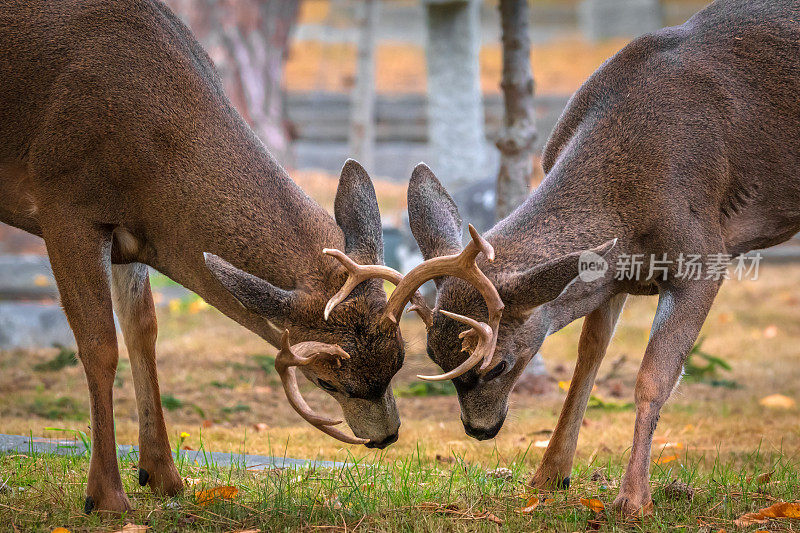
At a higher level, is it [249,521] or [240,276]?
[240,276]

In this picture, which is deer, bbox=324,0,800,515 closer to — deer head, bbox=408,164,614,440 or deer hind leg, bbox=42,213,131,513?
deer head, bbox=408,164,614,440

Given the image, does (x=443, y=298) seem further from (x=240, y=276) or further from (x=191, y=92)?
(x=191, y=92)

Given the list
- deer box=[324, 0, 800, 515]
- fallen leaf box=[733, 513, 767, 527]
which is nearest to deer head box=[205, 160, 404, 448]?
deer box=[324, 0, 800, 515]

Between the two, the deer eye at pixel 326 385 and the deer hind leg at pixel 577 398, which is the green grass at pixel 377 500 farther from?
the deer eye at pixel 326 385

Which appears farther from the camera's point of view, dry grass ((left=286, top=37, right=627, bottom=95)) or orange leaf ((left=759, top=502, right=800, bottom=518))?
dry grass ((left=286, top=37, right=627, bottom=95))

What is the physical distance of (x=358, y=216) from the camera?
15.6 feet

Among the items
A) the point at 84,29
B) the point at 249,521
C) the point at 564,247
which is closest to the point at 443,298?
the point at 564,247

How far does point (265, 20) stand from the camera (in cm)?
1655

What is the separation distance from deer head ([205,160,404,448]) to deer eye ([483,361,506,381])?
0.49 meters

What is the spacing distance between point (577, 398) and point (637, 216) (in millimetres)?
1121

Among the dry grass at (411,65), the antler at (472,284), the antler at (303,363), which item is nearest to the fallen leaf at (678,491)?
the antler at (472,284)

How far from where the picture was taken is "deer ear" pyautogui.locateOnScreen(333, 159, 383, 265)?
4.70 metres

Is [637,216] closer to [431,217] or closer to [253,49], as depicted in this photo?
[431,217]

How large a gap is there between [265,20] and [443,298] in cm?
1281
